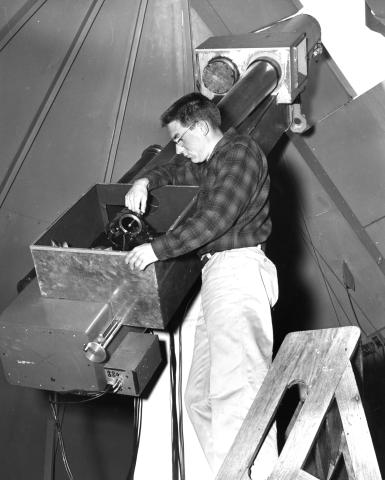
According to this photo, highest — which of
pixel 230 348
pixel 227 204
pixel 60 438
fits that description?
pixel 227 204

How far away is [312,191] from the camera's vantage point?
465cm

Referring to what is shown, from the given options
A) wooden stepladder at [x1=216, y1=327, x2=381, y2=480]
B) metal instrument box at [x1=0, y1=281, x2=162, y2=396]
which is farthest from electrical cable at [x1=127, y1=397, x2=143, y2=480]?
wooden stepladder at [x1=216, y1=327, x2=381, y2=480]

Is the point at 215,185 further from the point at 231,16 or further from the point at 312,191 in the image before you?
the point at 312,191

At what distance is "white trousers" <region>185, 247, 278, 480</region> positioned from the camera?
216 cm

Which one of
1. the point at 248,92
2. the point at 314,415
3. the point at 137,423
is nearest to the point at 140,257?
the point at 314,415

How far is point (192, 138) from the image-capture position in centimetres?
240

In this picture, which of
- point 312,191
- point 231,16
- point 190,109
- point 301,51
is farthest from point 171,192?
point 312,191

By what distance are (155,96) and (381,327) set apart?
7.80 feet

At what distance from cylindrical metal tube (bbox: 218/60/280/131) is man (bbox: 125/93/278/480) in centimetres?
29

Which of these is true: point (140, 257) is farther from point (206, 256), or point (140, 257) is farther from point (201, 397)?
point (201, 397)

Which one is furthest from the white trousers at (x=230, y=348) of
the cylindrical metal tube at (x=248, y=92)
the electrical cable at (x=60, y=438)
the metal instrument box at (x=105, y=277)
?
the electrical cable at (x=60, y=438)

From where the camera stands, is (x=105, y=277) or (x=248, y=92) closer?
(x=105, y=277)

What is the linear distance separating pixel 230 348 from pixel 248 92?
1165 mm

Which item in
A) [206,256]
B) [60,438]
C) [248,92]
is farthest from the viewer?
[60,438]
